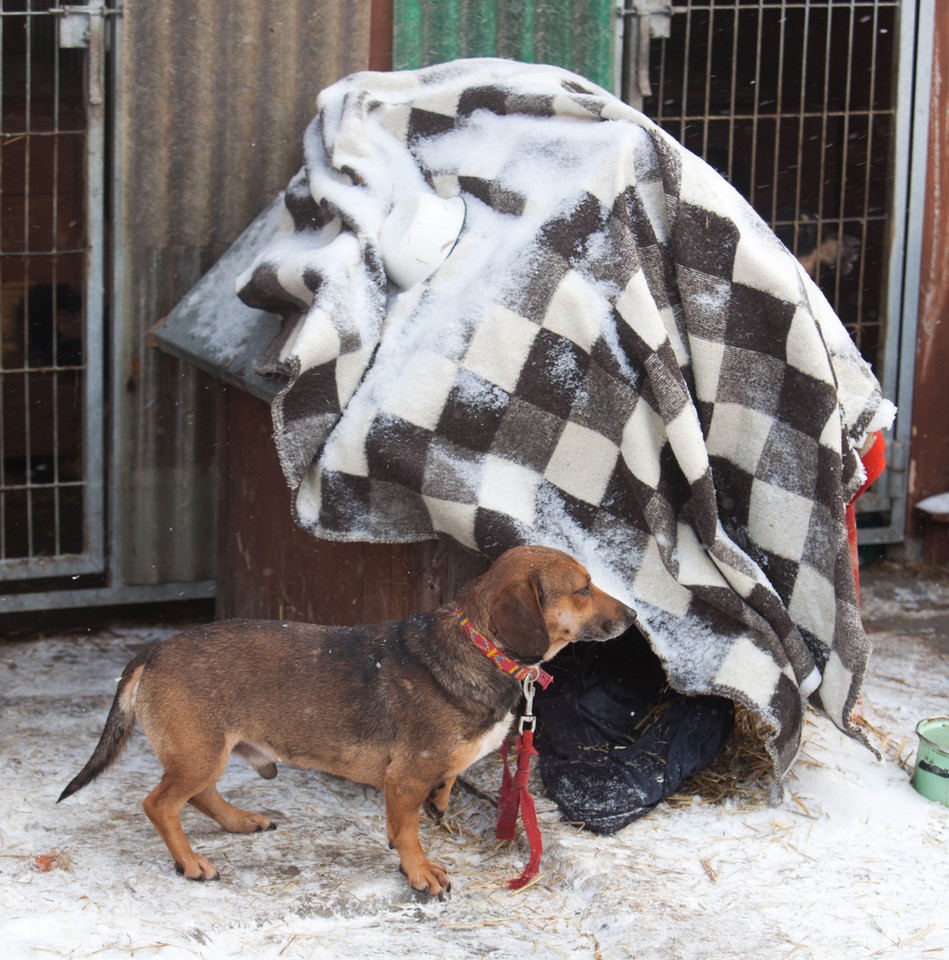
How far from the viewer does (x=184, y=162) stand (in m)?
6.05

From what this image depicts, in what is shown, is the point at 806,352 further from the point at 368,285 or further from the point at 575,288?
the point at 368,285

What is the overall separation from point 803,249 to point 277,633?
13.7 feet

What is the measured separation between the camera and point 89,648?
6340mm

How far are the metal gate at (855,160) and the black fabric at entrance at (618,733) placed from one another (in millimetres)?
2898

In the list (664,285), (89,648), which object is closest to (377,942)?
(664,285)

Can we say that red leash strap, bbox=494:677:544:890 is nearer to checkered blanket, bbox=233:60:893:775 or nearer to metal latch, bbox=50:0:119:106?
checkered blanket, bbox=233:60:893:775

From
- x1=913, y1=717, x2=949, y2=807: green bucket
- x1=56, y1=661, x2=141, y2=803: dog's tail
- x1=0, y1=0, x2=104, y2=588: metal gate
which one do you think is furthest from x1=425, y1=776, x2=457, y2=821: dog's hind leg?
x1=0, y1=0, x2=104, y2=588: metal gate

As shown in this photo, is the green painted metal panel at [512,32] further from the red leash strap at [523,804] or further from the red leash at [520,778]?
the red leash strap at [523,804]

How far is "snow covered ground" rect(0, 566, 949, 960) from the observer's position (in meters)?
3.93

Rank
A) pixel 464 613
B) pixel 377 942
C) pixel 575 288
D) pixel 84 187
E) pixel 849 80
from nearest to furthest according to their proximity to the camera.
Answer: pixel 377 942 → pixel 464 613 → pixel 575 288 → pixel 84 187 → pixel 849 80

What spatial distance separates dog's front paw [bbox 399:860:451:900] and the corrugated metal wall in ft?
8.71

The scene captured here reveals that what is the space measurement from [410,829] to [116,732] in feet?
2.98

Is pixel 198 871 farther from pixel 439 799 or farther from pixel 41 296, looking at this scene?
pixel 41 296

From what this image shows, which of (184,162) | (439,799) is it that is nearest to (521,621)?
(439,799)
